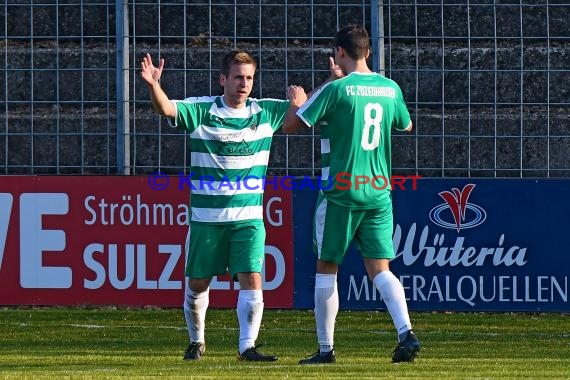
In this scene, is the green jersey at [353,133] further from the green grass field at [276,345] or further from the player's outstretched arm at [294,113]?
the green grass field at [276,345]

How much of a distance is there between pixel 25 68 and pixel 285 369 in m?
6.32

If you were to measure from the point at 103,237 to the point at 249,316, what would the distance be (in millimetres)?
3999

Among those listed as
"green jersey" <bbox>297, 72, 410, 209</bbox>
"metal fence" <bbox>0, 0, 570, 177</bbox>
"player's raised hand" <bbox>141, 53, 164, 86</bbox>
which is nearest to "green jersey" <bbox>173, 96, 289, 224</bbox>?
"player's raised hand" <bbox>141, 53, 164, 86</bbox>

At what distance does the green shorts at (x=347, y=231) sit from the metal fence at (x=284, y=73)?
4423 mm

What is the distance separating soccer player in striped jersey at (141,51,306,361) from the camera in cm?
795

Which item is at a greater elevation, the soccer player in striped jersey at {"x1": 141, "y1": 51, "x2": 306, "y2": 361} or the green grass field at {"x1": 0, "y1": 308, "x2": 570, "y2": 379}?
the soccer player in striped jersey at {"x1": 141, "y1": 51, "x2": 306, "y2": 361}

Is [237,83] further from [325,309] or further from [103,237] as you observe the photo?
[103,237]

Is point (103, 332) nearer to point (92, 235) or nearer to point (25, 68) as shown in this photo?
point (92, 235)

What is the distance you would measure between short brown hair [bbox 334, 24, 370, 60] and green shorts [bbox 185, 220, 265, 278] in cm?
111

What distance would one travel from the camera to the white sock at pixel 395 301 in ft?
24.2

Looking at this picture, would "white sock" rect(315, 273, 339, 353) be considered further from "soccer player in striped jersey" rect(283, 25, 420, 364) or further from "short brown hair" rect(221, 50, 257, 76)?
"short brown hair" rect(221, 50, 257, 76)

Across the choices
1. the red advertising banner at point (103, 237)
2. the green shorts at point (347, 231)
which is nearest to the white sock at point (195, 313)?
the green shorts at point (347, 231)

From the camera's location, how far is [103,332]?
1059 centimetres

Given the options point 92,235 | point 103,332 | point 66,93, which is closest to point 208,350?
point 103,332
